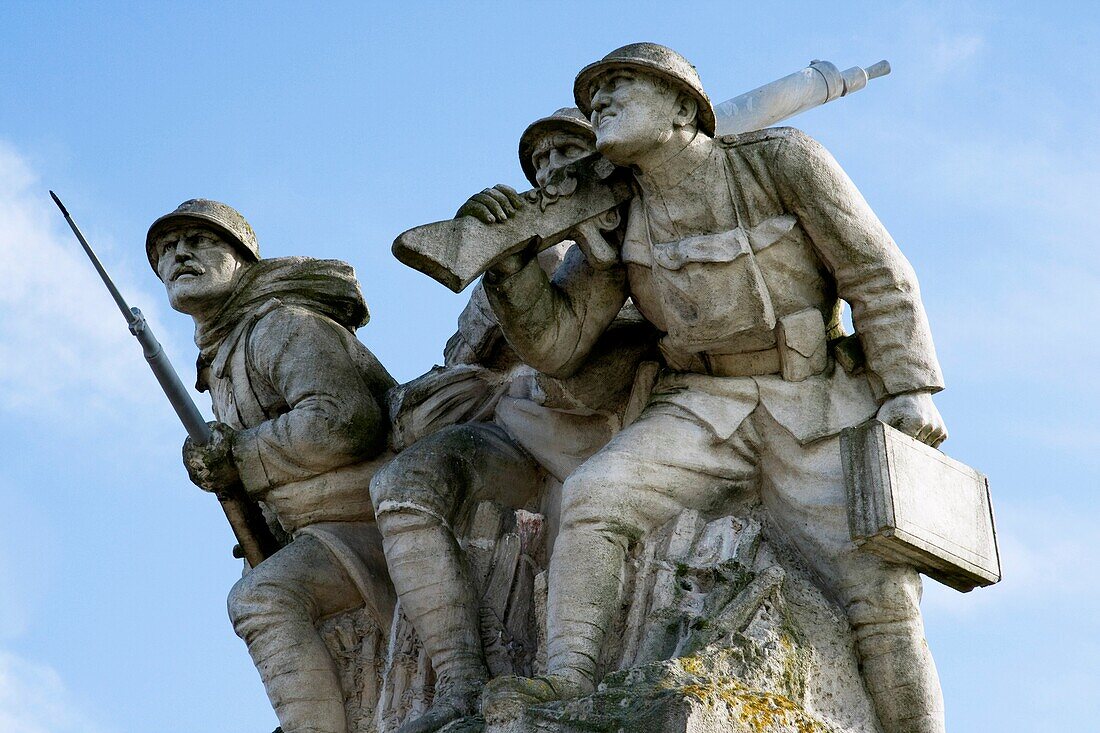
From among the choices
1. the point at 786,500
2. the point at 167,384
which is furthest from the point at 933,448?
the point at 167,384

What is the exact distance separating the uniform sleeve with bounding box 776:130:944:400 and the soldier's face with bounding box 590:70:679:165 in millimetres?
511

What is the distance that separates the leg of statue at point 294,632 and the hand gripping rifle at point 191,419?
0.43 meters

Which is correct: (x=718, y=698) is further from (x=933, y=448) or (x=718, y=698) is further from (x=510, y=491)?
(x=510, y=491)

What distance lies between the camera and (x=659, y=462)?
9.48 meters

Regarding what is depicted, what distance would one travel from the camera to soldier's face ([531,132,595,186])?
10492 millimetres

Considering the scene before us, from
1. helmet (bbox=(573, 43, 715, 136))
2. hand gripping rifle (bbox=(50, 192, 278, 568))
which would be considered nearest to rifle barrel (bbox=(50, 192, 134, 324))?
hand gripping rifle (bbox=(50, 192, 278, 568))

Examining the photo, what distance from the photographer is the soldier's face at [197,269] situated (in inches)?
440

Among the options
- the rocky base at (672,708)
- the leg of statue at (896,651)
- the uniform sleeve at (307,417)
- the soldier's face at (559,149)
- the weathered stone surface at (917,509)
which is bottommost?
the rocky base at (672,708)

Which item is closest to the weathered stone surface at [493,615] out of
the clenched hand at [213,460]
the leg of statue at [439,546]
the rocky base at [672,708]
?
the leg of statue at [439,546]

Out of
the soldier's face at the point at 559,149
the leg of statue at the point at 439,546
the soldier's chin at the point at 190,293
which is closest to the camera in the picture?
the leg of statue at the point at 439,546

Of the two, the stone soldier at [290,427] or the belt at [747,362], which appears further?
the stone soldier at [290,427]

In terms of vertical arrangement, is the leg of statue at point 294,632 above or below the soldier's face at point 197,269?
below

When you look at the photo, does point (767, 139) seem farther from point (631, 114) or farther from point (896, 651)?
point (896, 651)

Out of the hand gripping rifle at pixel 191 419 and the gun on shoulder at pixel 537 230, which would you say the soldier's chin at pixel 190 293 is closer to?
the hand gripping rifle at pixel 191 419
